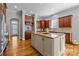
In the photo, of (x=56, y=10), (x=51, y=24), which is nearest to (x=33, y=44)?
(x=51, y=24)

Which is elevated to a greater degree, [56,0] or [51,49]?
[56,0]

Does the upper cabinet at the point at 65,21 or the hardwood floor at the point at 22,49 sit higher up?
the upper cabinet at the point at 65,21

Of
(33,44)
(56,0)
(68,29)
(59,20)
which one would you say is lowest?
(33,44)

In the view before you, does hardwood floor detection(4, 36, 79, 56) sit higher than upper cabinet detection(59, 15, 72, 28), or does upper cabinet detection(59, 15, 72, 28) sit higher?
upper cabinet detection(59, 15, 72, 28)

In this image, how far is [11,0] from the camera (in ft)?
7.22

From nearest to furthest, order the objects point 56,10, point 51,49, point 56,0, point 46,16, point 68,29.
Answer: point 56,0 → point 51,49 → point 46,16 → point 56,10 → point 68,29

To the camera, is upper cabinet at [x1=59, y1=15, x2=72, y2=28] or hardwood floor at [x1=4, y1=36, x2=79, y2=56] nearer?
hardwood floor at [x1=4, y1=36, x2=79, y2=56]

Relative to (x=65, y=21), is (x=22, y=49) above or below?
below

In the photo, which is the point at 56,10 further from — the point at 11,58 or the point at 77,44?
the point at 11,58

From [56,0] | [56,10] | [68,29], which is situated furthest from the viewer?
[68,29]

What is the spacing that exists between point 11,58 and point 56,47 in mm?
1166

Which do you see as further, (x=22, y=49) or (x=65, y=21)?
(x=65, y=21)

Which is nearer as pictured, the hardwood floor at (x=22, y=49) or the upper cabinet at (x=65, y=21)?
the hardwood floor at (x=22, y=49)

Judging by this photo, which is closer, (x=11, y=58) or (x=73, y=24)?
(x=11, y=58)
